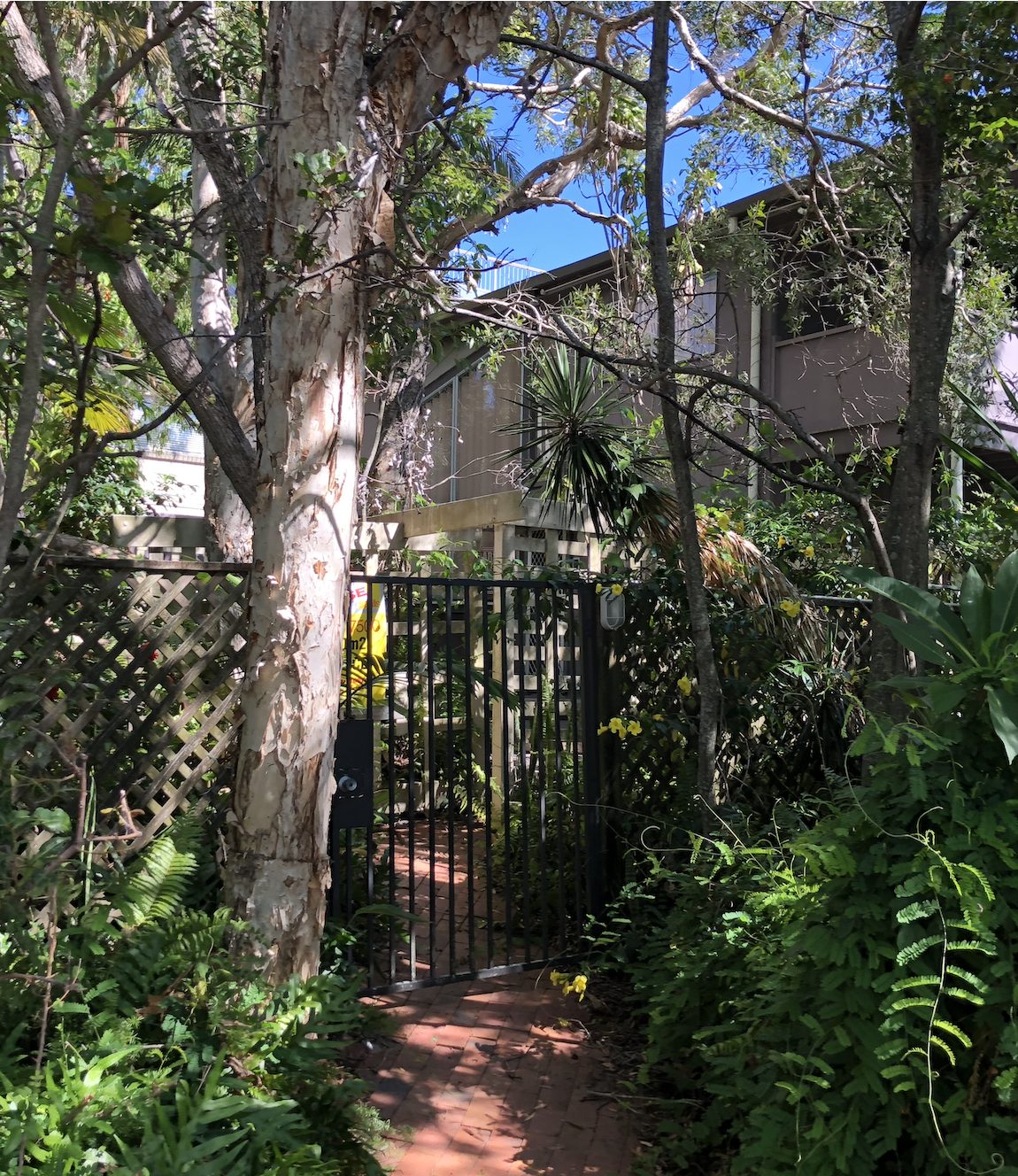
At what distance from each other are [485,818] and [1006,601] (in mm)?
3226

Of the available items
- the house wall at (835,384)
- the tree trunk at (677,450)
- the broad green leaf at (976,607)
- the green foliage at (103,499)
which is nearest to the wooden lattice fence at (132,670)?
the tree trunk at (677,450)

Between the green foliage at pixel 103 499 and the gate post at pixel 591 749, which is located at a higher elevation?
the green foliage at pixel 103 499

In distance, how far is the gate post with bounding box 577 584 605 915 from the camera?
5406mm

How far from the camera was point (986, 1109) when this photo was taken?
8.01 ft

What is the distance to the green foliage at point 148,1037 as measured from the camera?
8.39 feet

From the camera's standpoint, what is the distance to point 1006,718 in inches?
99.2

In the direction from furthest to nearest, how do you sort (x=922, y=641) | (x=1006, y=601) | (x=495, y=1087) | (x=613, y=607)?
1. (x=613, y=607)
2. (x=495, y=1087)
3. (x=922, y=641)
4. (x=1006, y=601)

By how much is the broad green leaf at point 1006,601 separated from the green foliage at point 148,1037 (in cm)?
245

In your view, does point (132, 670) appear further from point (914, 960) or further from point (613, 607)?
point (914, 960)

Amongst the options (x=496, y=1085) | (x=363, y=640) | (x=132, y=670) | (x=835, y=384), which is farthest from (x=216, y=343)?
(x=835, y=384)

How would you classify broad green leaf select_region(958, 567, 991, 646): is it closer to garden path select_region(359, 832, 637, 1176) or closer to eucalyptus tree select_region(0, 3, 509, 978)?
eucalyptus tree select_region(0, 3, 509, 978)

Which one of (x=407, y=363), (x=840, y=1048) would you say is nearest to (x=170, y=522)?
(x=407, y=363)

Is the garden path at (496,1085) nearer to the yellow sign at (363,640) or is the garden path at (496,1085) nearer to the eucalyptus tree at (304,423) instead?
the eucalyptus tree at (304,423)

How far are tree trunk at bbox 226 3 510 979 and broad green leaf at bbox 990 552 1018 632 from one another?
2.22m
